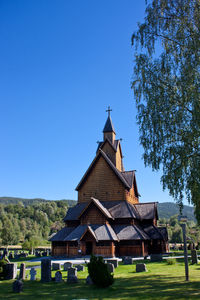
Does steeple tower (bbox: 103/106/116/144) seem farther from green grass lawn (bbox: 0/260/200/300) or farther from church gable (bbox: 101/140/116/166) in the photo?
green grass lawn (bbox: 0/260/200/300)

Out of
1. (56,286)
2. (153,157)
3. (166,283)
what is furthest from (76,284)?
(153,157)

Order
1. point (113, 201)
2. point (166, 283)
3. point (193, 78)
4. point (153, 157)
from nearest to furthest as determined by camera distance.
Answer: point (166, 283) → point (193, 78) → point (153, 157) → point (113, 201)

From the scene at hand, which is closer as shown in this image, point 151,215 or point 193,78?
point 193,78

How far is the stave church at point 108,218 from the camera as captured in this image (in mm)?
29953

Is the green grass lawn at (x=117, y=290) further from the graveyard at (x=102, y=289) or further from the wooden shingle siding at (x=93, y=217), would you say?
the wooden shingle siding at (x=93, y=217)

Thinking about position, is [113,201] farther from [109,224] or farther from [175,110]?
[175,110]

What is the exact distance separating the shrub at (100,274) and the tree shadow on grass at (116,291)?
25cm

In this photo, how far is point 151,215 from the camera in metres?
36.3

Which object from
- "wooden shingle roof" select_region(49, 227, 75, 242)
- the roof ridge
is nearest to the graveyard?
"wooden shingle roof" select_region(49, 227, 75, 242)

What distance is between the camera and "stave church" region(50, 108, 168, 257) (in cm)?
2995

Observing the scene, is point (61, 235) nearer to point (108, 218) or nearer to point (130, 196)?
point (108, 218)

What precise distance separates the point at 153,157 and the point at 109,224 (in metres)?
18.9

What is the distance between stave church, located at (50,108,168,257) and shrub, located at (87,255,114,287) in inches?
697

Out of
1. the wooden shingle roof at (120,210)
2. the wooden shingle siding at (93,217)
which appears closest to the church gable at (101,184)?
the wooden shingle roof at (120,210)
